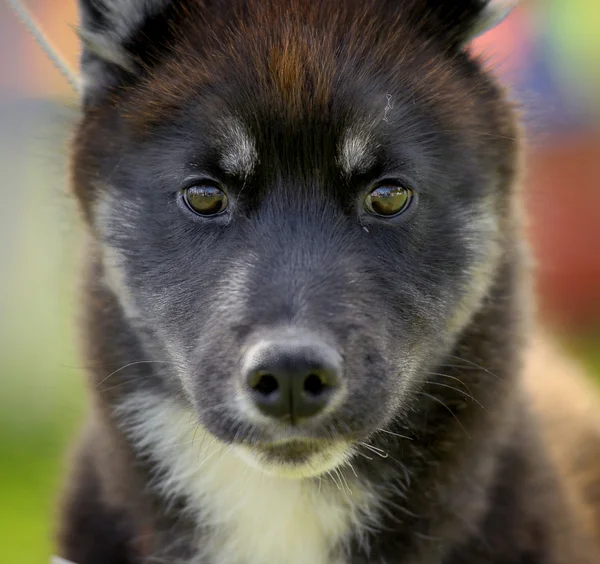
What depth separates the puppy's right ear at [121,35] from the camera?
10.0 ft

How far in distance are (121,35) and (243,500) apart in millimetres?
1614

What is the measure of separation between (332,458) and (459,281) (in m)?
0.75

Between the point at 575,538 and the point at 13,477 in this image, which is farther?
the point at 13,477

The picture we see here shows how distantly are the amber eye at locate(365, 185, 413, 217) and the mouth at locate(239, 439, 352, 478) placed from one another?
0.72 metres

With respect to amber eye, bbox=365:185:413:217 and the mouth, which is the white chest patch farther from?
amber eye, bbox=365:185:413:217

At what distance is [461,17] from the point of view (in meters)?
3.14

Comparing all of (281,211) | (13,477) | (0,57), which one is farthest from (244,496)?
(0,57)

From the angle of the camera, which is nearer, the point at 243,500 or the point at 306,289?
the point at 306,289

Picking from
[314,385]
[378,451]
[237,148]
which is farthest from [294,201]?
[378,451]

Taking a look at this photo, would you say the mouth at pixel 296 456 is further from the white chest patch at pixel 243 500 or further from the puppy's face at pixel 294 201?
the white chest patch at pixel 243 500

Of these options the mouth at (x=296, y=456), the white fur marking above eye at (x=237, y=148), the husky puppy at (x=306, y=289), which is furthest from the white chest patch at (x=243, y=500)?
the white fur marking above eye at (x=237, y=148)

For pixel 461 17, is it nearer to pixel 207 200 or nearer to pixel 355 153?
pixel 355 153

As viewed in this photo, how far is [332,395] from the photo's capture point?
2.45 meters

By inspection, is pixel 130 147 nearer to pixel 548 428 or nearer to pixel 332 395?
pixel 332 395
